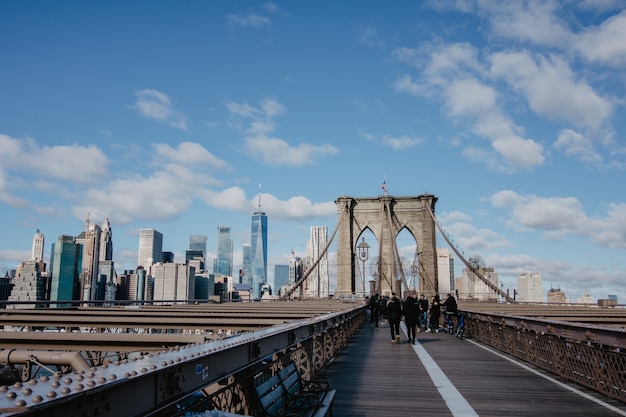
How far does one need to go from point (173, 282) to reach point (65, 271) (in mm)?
Result: 36032

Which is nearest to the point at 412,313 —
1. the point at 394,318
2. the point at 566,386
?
the point at 394,318

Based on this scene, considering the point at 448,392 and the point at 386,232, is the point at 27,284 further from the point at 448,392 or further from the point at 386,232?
the point at 448,392

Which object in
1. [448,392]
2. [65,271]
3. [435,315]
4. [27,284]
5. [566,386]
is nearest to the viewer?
[448,392]

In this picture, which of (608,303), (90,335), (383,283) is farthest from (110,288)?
(90,335)

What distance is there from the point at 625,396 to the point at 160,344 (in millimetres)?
7686

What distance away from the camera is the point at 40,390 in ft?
7.23

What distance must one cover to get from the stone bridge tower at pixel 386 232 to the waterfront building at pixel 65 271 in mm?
128037

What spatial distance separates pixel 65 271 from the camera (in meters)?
178

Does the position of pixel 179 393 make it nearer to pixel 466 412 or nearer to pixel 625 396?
pixel 466 412

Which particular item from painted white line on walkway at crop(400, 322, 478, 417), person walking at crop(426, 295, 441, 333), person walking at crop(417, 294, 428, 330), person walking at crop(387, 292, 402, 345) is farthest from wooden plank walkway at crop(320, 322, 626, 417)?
person walking at crop(417, 294, 428, 330)

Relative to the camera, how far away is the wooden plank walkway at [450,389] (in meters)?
6.74

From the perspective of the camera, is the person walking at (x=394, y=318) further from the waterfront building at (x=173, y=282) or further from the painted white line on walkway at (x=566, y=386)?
the waterfront building at (x=173, y=282)

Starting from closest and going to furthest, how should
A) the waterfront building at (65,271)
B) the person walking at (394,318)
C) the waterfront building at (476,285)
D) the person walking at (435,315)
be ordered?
the person walking at (394,318) → the person walking at (435,315) → the waterfront building at (476,285) → the waterfront building at (65,271)

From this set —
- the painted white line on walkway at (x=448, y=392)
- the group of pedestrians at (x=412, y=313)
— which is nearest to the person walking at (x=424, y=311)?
the group of pedestrians at (x=412, y=313)
